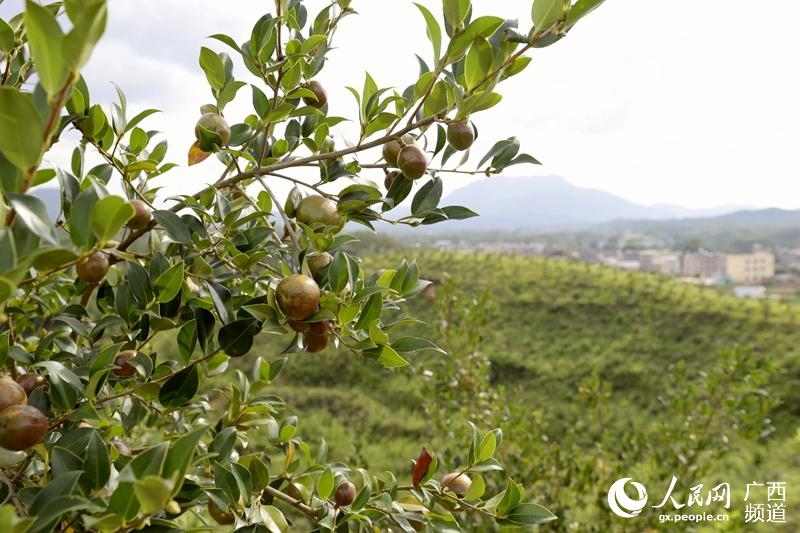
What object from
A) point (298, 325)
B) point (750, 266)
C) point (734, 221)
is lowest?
point (750, 266)

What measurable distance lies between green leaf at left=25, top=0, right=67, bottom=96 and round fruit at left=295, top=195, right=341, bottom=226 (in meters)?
0.49

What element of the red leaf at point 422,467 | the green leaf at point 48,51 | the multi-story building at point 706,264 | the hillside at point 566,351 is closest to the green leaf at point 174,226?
the green leaf at point 48,51

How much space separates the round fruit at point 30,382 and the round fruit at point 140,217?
0.82ft

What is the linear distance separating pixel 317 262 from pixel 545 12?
0.44 meters

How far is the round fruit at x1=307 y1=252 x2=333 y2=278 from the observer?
77 cm

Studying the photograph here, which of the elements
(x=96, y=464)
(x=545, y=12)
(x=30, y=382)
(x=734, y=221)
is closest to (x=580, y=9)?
(x=545, y=12)

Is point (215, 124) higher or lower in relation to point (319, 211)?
higher

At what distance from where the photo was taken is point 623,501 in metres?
2.62

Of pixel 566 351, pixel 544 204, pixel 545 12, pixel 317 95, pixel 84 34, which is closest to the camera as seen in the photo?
pixel 84 34

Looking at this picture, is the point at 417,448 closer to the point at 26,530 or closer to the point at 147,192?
the point at 147,192

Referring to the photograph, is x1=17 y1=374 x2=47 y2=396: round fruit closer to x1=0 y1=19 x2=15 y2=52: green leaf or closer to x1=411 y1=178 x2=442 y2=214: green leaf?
x1=0 y1=19 x2=15 y2=52: green leaf

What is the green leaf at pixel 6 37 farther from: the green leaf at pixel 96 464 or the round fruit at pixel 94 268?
the green leaf at pixel 96 464

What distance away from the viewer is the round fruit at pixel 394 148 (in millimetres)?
877

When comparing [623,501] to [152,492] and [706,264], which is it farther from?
[706,264]
